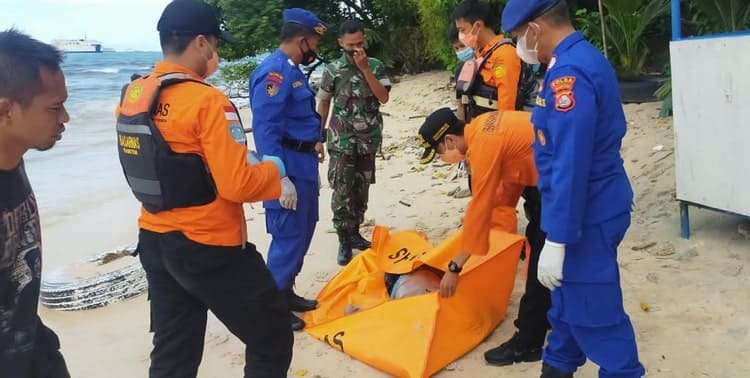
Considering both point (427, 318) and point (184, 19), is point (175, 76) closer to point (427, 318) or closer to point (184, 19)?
point (184, 19)

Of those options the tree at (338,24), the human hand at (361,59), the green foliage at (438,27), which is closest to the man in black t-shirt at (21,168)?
the human hand at (361,59)

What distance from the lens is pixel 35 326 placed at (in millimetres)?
1765

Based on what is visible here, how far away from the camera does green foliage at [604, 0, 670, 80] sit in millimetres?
8133

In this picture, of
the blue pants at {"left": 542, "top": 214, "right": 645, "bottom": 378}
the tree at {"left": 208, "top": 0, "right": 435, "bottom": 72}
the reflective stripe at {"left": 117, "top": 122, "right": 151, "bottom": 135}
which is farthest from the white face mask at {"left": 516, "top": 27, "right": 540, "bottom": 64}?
the tree at {"left": 208, "top": 0, "right": 435, "bottom": 72}

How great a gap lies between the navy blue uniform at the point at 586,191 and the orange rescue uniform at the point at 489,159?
31 centimetres

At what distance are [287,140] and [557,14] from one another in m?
1.98

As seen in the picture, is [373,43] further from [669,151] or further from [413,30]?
[669,151]

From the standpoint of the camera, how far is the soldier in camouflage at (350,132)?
16.1 feet

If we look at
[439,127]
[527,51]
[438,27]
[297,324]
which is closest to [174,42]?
[439,127]

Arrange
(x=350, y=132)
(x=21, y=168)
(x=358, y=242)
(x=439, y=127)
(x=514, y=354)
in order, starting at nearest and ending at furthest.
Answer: (x=21, y=168) < (x=439, y=127) < (x=514, y=354) < (x=350, y=132) < (x=358, y=242)

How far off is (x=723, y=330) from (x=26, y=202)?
3069 millimetres

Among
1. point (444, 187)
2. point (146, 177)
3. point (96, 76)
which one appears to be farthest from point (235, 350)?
point (96, 76)

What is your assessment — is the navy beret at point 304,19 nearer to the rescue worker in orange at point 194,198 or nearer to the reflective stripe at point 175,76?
the rescue worker in orange at point 194,198

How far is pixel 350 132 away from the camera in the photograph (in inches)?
194
